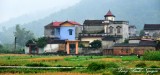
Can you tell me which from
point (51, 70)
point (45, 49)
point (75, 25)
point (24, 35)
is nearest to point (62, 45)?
point (45, 49)

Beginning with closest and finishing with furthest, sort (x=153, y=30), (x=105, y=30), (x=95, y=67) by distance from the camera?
(x=95, y=67), (x=105, y=30), (x=153, y=30)

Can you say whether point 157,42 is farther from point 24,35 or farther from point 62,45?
point 24,35

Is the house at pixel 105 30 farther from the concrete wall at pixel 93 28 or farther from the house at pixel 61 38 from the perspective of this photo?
the house at pixel 61 38

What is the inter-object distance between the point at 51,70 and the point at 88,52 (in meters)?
37.1

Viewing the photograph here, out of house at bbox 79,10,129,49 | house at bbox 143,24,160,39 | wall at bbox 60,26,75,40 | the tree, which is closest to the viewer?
house at bbox 79,10,129,49

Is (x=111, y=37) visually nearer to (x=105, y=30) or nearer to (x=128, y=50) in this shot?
(x=105, y=30)

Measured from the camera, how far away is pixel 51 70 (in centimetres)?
3259

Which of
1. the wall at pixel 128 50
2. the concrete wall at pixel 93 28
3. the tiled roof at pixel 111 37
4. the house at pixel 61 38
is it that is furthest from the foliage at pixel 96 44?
the concrete wall at pixel 93 28

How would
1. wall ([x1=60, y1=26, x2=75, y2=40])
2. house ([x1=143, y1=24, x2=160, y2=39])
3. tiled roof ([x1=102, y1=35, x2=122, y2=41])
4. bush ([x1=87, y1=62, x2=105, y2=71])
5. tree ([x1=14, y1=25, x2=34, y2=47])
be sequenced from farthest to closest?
tree ([x1=14, y1=25, x2=34, y2=47]), house ([x1=143, y1=24, x2=160, y2=39]), wall ([x1=60, y1=26, x2=75, y2=40]), tiled roof ([x1=102, y1=35, x2=122, y2=41]), bush ([x1=87, y1=62, x2=105, y2=71])

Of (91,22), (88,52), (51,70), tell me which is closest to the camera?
(51,70)

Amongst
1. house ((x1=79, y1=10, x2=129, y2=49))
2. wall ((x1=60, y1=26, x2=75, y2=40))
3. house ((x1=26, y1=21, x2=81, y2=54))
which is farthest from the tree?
house ((x1=79, y1=10, x2=129, y2=49))

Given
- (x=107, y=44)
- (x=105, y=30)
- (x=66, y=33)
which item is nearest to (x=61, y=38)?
(x=66, y=33)

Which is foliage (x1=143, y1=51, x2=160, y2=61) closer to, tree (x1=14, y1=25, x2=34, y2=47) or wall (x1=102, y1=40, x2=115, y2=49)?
wall (x1=102, y1=40, x2=115, y2=49)

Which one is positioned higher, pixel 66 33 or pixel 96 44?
pixel 66 33
